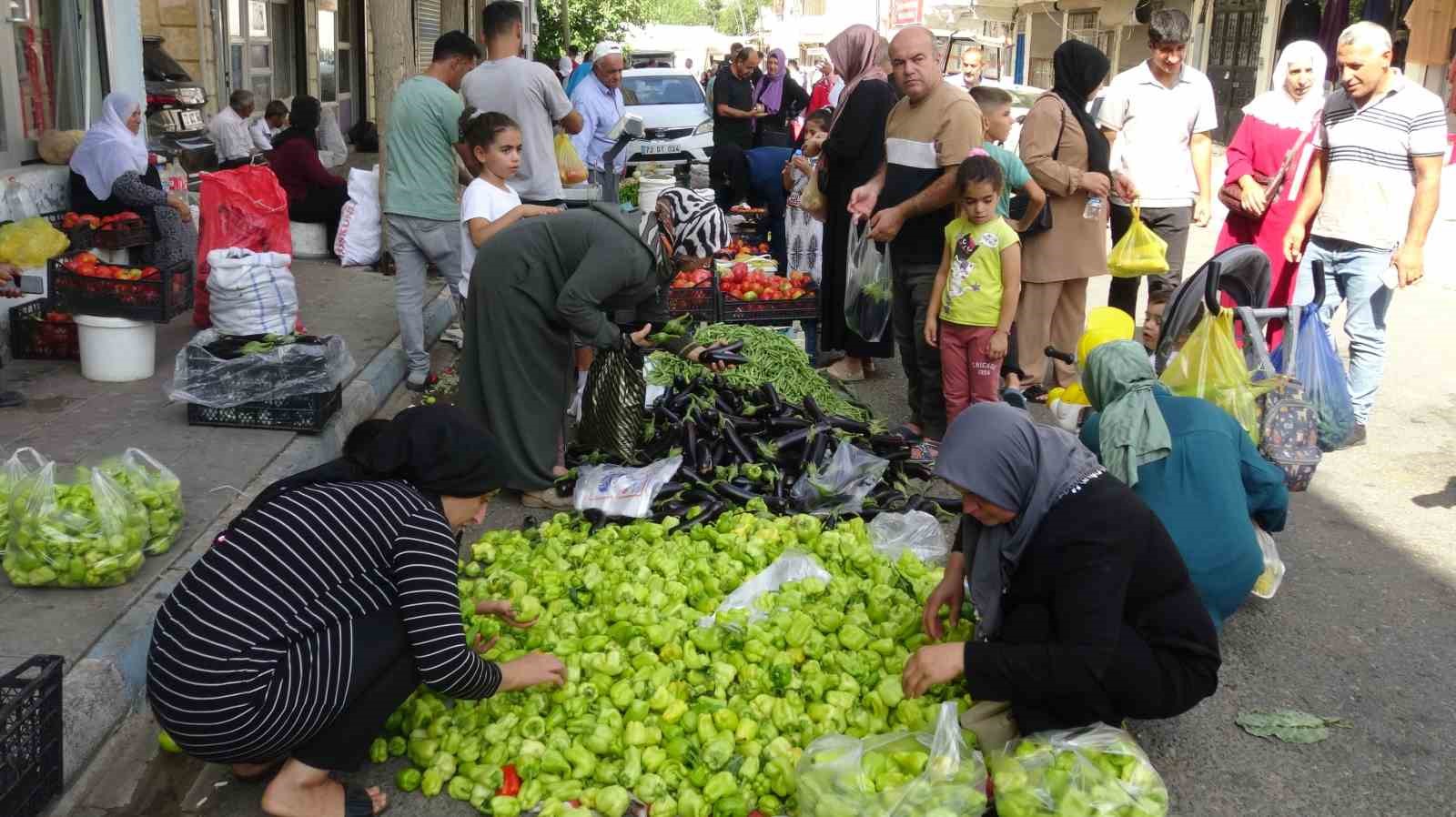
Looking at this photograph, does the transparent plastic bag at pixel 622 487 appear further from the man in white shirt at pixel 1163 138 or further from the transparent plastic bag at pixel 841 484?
the man in white shirt at pixel 1163 138

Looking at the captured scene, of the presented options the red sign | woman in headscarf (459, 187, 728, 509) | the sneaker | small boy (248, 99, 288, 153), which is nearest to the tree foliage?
the red sign

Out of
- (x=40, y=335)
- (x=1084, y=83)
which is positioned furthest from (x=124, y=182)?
(x=1084, y=83)

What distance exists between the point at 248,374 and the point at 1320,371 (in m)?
5.29

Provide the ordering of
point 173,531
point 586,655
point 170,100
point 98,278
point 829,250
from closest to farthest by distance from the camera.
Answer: point 586,655 < point 173,531 < point 98,278 < point 829,250 < point 170,100

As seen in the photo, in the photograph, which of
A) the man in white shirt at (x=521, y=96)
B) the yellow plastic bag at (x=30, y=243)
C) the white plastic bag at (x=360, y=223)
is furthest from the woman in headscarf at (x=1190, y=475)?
the white plastic bag at (x=360, y=223)

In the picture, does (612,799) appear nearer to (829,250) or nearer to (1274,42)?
(829,250)

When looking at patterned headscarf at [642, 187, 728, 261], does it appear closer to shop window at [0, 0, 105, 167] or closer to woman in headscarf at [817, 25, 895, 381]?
woman in headscarf at [817, 25, 895, 381]

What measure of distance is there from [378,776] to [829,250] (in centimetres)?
515

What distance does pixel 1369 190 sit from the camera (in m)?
6.36

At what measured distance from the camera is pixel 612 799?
3342mm

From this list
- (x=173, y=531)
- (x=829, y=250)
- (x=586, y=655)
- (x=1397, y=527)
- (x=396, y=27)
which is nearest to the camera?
(x=586, y=655)

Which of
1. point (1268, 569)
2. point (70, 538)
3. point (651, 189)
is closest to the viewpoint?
point (70, 538)

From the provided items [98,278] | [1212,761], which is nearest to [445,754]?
[1212,761]

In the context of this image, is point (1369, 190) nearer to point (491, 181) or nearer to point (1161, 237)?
point (1161, 237)
